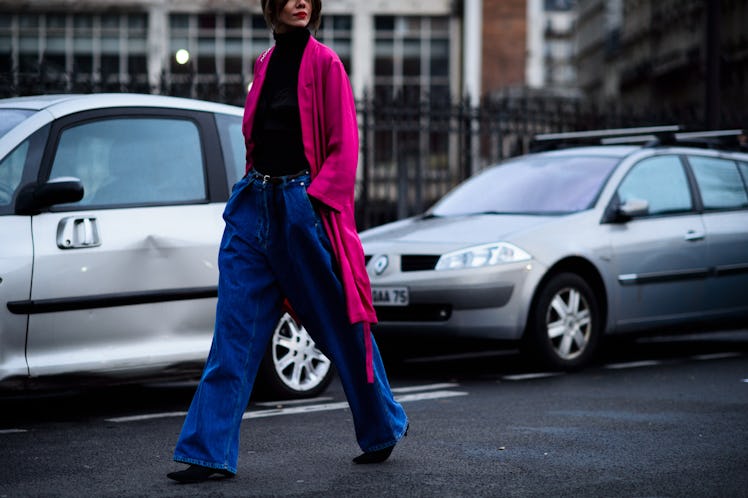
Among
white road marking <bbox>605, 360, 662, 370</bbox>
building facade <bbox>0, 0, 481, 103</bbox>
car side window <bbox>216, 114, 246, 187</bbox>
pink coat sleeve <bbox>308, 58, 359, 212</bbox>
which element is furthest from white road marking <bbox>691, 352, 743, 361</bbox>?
building facade <bbox>0, 0, 481, 103</bbox>

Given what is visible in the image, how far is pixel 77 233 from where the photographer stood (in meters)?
6.94

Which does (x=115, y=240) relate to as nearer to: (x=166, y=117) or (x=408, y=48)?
(x=166, y=117)

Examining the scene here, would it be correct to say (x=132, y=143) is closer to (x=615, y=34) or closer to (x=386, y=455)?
(x=386, y=455)

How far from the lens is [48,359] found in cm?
684

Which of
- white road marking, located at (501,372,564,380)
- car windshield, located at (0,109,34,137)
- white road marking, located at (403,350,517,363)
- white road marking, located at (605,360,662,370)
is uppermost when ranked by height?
car windshield, located at (0,109,34,137)

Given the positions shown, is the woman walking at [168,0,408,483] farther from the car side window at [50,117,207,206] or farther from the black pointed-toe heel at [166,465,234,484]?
the car side window at [50,117,207,206]

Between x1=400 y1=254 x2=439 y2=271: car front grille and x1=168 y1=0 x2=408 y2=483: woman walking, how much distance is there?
12.0ft

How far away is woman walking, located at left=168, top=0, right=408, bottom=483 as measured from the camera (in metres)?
5.32

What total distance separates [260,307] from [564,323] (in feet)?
13.9

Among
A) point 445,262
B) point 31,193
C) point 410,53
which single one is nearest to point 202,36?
point 410,53

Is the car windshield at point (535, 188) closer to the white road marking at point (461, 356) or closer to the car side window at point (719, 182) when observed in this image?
the car side window at point (719, 182)

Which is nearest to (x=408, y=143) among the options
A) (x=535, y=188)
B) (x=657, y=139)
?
(x=657, y=139)

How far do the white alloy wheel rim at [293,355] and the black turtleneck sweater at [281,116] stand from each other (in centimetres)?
240

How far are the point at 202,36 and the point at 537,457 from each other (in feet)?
77.8
